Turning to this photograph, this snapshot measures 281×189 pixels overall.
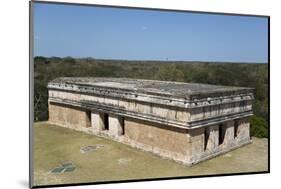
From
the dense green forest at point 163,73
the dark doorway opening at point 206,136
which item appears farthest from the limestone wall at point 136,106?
the dark doorway opening at point 206,136

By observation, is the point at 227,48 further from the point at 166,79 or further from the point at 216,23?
the point at 166,79

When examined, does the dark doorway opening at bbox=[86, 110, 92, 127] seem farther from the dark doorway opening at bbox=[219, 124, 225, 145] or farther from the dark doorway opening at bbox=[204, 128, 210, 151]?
the dark doorway opening at bbox=[219, 124, 225, 145]

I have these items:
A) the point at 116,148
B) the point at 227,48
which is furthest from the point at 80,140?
the point at 227,48

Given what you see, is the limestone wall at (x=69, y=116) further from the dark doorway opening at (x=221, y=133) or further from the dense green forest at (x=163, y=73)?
the dark doorway opening at (x=221, y=133)

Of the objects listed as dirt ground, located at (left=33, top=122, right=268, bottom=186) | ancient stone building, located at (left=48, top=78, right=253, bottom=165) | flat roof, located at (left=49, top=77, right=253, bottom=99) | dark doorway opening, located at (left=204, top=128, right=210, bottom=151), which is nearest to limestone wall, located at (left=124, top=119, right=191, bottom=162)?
ancient stone building, located at (left=48, top=78, right=253, bottom=165)

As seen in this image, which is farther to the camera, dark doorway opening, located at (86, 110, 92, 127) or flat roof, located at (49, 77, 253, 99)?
dark doorway opening, located at (86, 110, 92, 127)
